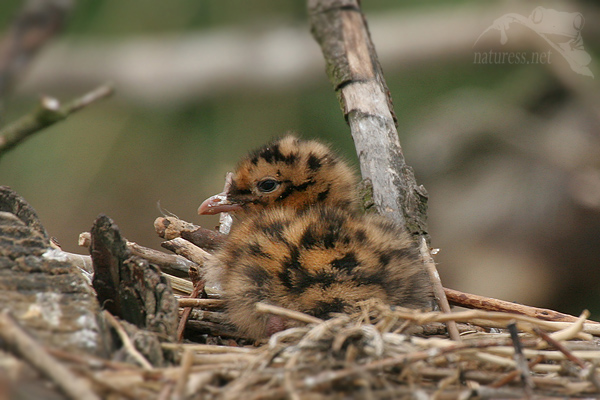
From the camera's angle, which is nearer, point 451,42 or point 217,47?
point 451,42

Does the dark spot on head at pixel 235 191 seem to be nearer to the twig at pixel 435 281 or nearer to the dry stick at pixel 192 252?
the dry stick at pixel 192 252

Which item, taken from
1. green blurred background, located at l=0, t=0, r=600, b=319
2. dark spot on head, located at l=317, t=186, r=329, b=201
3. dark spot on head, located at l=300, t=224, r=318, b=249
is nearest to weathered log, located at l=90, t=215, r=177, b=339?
dark spot on head, located at l=300, t=224, r=318, b=249

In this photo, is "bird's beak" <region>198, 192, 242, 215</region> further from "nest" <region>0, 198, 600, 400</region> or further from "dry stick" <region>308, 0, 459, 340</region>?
"nest" <region>0, 198, 600, 400</region>

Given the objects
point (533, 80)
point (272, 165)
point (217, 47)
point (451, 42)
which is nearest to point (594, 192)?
point (533, 80)

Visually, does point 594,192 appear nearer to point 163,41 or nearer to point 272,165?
point 272,165

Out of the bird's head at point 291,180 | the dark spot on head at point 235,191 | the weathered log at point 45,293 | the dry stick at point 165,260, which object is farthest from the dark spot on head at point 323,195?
the weathered log at point 45,293

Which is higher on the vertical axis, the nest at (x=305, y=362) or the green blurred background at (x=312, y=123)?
the green blurred background at (x=312, y=123)

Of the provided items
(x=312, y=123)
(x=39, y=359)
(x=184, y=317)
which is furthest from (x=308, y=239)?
(x=312, y=123)
